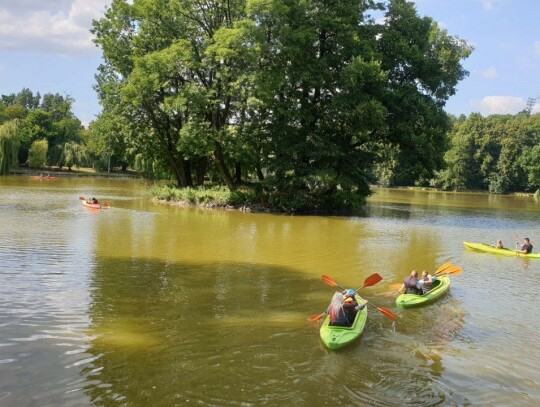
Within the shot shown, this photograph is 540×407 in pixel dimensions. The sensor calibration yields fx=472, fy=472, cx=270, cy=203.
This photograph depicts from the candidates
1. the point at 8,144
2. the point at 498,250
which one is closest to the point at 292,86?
the point at 498,250

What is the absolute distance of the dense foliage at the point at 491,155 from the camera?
89.9 meters

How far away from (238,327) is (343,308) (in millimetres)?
Result: 2289

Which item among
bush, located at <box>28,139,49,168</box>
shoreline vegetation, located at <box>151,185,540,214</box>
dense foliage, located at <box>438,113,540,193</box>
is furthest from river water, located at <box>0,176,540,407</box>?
dense foliage, located at <box>438,113,540,193</box>

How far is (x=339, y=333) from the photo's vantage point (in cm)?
928

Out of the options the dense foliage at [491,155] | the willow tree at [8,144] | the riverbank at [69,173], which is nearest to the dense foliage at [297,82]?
the willow tree at [8,144]

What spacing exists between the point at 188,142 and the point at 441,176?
7655 cm

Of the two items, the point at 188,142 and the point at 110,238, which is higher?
the point at 188,142

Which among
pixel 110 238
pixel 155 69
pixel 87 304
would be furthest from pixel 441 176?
pixel 87 304

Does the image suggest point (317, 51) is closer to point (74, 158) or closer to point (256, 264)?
point (256, 264)

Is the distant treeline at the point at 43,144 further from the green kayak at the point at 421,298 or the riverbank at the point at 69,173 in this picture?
the green kayak at the point at 421,298

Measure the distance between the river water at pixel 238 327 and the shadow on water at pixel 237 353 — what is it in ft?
0.11

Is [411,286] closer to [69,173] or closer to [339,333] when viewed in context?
[339,333]

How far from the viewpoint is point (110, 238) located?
20.1 m

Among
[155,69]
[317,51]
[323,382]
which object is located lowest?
[323,382]
